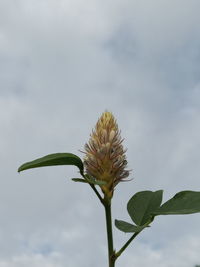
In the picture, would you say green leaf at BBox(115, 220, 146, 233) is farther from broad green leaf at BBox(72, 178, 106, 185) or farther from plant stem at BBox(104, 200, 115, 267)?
broad green leaf at BBox(72, 178, 106, 185)

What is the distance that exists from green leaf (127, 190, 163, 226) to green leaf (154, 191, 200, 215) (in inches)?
7.4

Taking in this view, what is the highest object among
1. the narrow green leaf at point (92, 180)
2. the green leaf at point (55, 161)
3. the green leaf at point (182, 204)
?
the green leaf at point (55, 161)

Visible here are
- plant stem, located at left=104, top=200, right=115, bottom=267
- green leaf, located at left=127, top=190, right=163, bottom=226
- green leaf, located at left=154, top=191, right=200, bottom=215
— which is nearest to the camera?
plant stem, located at left=104, top=200, right=115, bottom=267

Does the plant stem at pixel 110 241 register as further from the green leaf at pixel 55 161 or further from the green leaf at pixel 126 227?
the green leaf at pixel 55 161

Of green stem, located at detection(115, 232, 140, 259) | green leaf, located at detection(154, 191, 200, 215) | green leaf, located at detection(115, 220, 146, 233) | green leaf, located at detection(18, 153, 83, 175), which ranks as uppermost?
green leaf, located at detection(18, 153, 83, 175)

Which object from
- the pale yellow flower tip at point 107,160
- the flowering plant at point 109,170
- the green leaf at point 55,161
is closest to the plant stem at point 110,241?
the flowering plant at point 109,170

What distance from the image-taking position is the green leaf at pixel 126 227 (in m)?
2.24

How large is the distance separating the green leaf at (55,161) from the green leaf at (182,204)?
1.83 ft

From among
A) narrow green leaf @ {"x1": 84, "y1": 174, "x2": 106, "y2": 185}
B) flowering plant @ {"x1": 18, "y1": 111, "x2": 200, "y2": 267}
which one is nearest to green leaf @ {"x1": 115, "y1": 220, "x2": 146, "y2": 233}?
flowering plant @ {"x1": 18, "y1": 111, "x2": 200, "y2": 267}

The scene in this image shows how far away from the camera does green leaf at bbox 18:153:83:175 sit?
2.30m

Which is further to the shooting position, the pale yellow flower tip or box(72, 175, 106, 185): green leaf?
the pale yellow flower tip

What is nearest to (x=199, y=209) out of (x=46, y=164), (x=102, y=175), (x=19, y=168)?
(x=102, y=175)

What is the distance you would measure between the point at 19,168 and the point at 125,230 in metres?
0.73

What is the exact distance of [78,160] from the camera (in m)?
2.40
